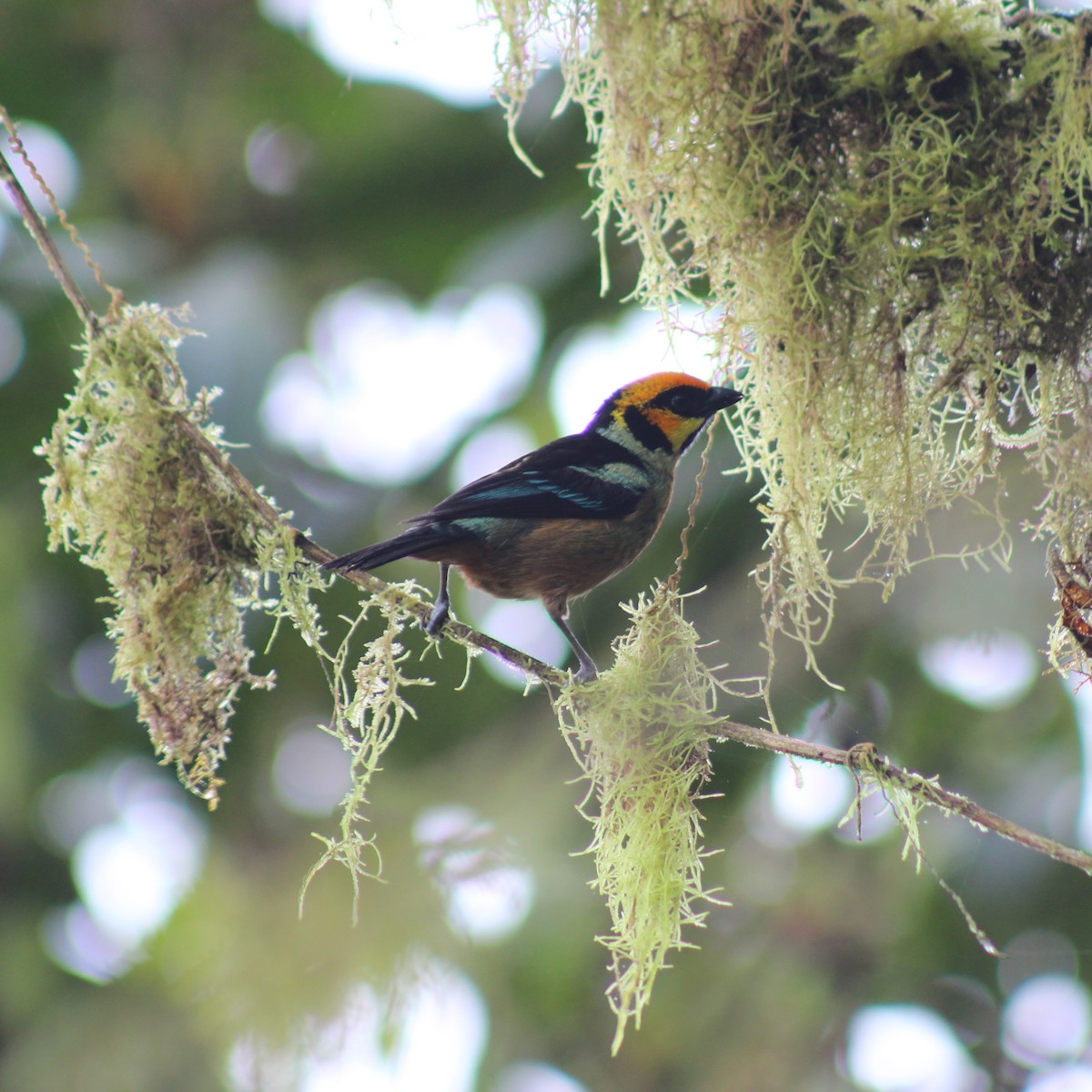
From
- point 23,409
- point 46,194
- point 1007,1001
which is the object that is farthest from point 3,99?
point 1007,1001

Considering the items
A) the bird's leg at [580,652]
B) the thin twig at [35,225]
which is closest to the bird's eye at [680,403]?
the bird's leg at [580,652]

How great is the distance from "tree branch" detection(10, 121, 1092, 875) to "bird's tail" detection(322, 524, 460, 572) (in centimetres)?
3

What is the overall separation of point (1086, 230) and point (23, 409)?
19.5ft

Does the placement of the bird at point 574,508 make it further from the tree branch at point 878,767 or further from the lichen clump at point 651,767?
the tree branch at point 878,767

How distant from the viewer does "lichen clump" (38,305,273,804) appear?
2.57 m

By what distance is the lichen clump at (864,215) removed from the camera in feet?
7.46

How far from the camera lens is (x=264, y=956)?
5.93 m

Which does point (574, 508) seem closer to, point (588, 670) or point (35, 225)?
point (588, 670)

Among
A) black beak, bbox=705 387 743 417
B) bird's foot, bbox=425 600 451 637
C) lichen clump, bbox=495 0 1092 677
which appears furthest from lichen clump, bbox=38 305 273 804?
black beak, bbox=705 387 743 417

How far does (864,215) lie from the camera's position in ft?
7.90

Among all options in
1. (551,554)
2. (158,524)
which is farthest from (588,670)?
(158,524)

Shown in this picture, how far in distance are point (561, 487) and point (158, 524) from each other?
1.37 metres

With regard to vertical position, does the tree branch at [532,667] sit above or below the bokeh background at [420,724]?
above

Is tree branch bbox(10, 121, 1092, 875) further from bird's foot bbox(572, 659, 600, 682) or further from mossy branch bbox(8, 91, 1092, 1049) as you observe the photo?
bird's foot bbox(572, 659, 600, 682)
